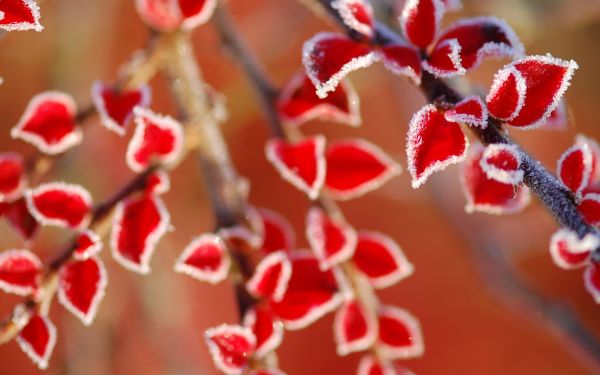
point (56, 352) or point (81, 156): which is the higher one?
point (81, 156)

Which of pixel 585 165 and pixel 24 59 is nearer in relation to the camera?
pixel 585 165

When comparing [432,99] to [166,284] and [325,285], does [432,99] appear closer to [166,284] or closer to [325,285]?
[325,285]

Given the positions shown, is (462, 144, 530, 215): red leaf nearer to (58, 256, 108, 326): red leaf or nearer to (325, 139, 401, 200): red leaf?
(325, 139, 401, 200): red leaf

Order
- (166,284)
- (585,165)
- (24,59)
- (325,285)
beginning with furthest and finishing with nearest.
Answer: (24,59) < (166,284) < (325,285) < (585,165)

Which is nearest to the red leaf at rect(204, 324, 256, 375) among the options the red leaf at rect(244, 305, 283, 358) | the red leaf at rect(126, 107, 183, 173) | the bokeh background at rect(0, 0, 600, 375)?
the red leaf at rect(244, 305, 283, 358)

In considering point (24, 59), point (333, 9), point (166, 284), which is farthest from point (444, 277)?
point (333, 9)

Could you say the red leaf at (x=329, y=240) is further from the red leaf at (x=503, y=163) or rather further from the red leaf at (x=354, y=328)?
the red leaf at (x=503, y=163)

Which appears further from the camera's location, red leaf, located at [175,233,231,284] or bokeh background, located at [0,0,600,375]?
bokeh background, located at [0,0,600,375]
